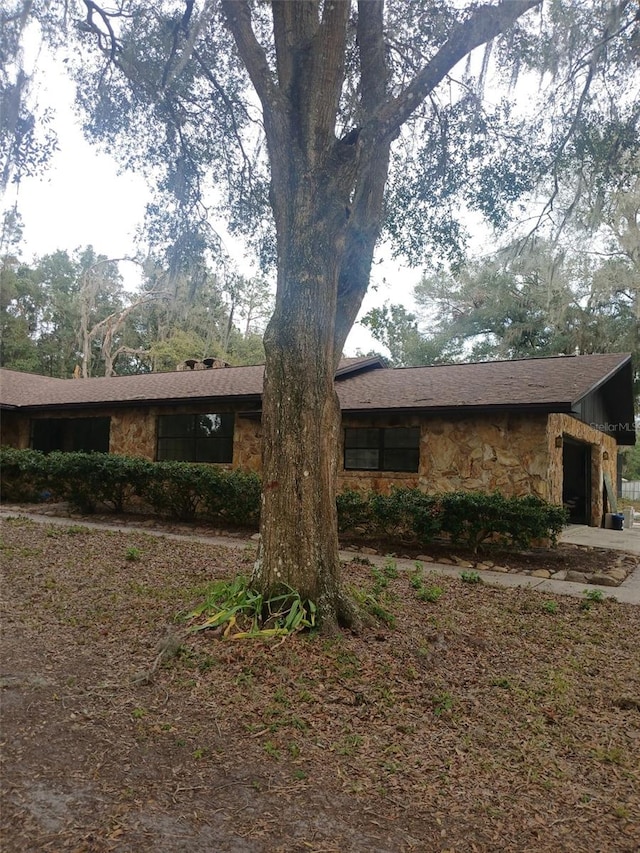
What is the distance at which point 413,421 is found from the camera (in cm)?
1084

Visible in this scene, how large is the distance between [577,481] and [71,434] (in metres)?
13.2

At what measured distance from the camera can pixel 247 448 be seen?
40.5 feet

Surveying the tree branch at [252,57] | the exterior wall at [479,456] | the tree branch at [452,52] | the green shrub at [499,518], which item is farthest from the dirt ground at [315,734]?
the exterior wall at [479,456]

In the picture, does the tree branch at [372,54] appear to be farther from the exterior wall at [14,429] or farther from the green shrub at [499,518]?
the exterior wall at [14,429]

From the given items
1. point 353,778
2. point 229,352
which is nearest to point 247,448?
point 353,778

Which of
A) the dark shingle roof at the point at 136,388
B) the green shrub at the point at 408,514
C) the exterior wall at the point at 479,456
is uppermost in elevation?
the dark shingle roof at the point at 136,388

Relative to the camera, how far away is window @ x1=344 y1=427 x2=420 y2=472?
36.0ft

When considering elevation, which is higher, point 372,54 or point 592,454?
point 372,54

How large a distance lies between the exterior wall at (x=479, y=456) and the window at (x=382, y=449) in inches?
7.4

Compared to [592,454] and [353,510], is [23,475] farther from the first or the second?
[592,454]

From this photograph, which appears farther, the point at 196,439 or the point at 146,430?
the point at 146,430

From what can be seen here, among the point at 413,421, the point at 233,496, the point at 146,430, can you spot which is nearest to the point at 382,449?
the point at 413,421

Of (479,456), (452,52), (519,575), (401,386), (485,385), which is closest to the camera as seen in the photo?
(452,52)

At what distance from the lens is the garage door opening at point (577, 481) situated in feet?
45.2
